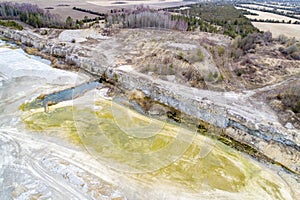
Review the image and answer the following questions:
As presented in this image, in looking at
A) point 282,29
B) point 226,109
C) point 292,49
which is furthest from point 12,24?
point 282,29

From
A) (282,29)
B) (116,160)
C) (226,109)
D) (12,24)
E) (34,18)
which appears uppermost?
(34,18)

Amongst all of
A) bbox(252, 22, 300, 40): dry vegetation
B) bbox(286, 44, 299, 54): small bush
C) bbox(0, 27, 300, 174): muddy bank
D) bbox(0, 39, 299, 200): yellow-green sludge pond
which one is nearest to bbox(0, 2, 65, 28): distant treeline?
bbox(0, 27, 300, 174): muddy bank

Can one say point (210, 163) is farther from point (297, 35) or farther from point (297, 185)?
point (297, 35)

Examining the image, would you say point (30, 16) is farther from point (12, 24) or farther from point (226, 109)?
point (226, 109)

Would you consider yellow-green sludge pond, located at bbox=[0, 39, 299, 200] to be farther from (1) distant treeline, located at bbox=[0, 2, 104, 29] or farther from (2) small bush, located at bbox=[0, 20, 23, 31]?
(2) small bush, located at bbox=[0, 20, 23, 31]

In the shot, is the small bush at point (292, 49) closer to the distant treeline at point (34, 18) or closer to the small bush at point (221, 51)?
the small bush at point (221, 51)

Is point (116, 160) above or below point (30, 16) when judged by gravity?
below
